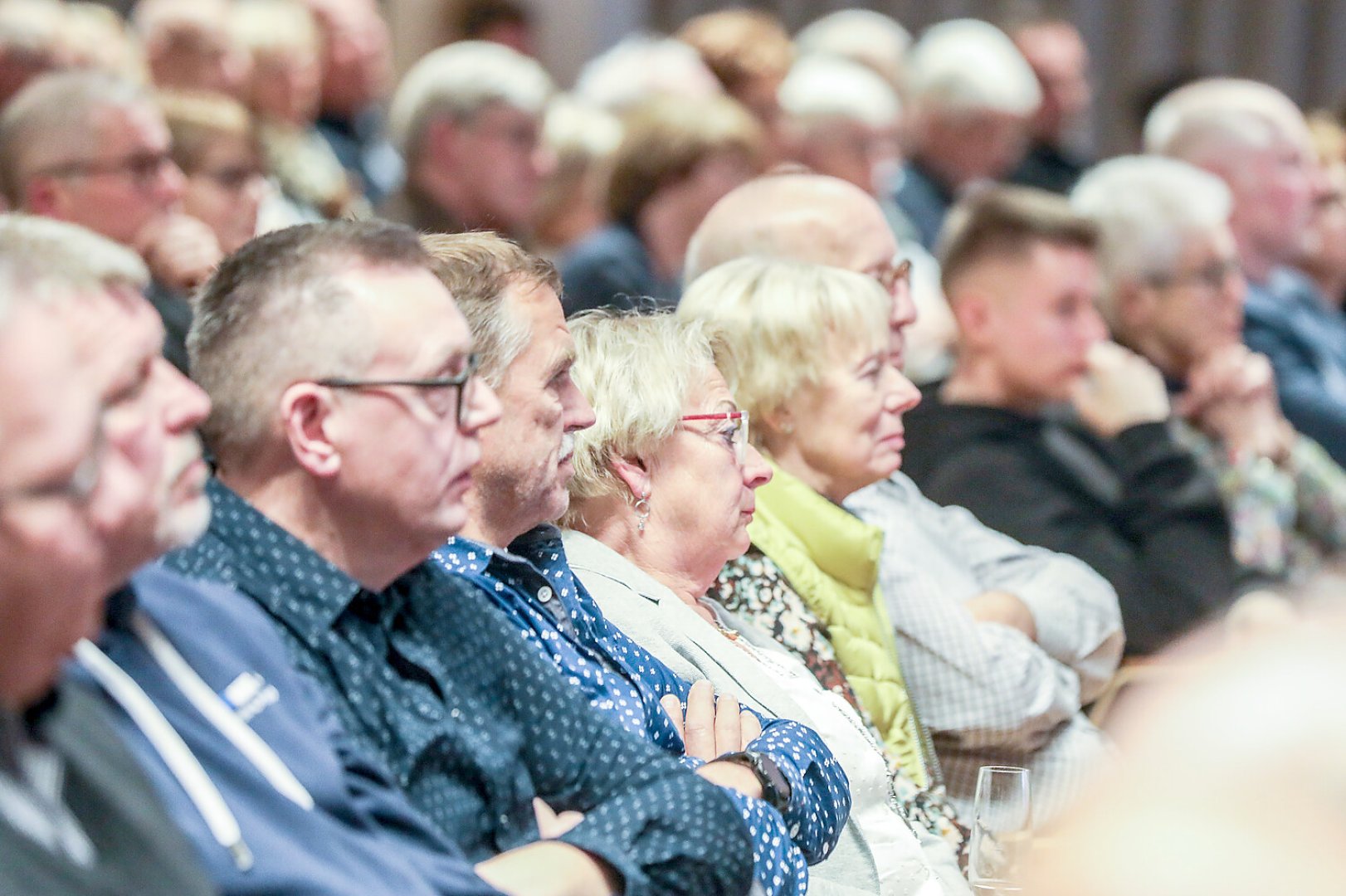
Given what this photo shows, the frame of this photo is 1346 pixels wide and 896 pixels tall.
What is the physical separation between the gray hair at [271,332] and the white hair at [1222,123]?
179 inches

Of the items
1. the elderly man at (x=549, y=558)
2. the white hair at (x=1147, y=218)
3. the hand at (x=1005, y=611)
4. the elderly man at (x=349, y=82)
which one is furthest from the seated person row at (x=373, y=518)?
the elderly man at (x=349, y=82)

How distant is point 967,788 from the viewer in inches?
133

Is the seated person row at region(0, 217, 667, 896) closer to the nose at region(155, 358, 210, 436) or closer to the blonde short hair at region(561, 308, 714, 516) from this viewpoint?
the nose at region(155, 358, 210, 436)

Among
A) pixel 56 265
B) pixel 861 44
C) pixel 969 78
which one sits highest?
pixel 56 265

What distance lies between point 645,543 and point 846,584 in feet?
1.65

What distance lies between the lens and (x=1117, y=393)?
475 centimetres

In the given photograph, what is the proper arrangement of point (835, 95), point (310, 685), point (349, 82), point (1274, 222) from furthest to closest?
point (349, 82) < point (835, 95) < point (1274, 222) < point (310, 685)

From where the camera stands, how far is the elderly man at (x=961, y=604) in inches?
127

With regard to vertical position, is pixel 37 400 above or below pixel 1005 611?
above

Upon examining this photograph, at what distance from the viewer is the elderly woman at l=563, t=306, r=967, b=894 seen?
2600 mm

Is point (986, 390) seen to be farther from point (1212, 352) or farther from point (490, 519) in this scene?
point (490, 519)

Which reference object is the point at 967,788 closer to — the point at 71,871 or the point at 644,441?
the point at 644,441

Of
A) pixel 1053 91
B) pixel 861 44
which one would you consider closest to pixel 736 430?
pixel 861 44

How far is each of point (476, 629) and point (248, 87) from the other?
4.10 meters
